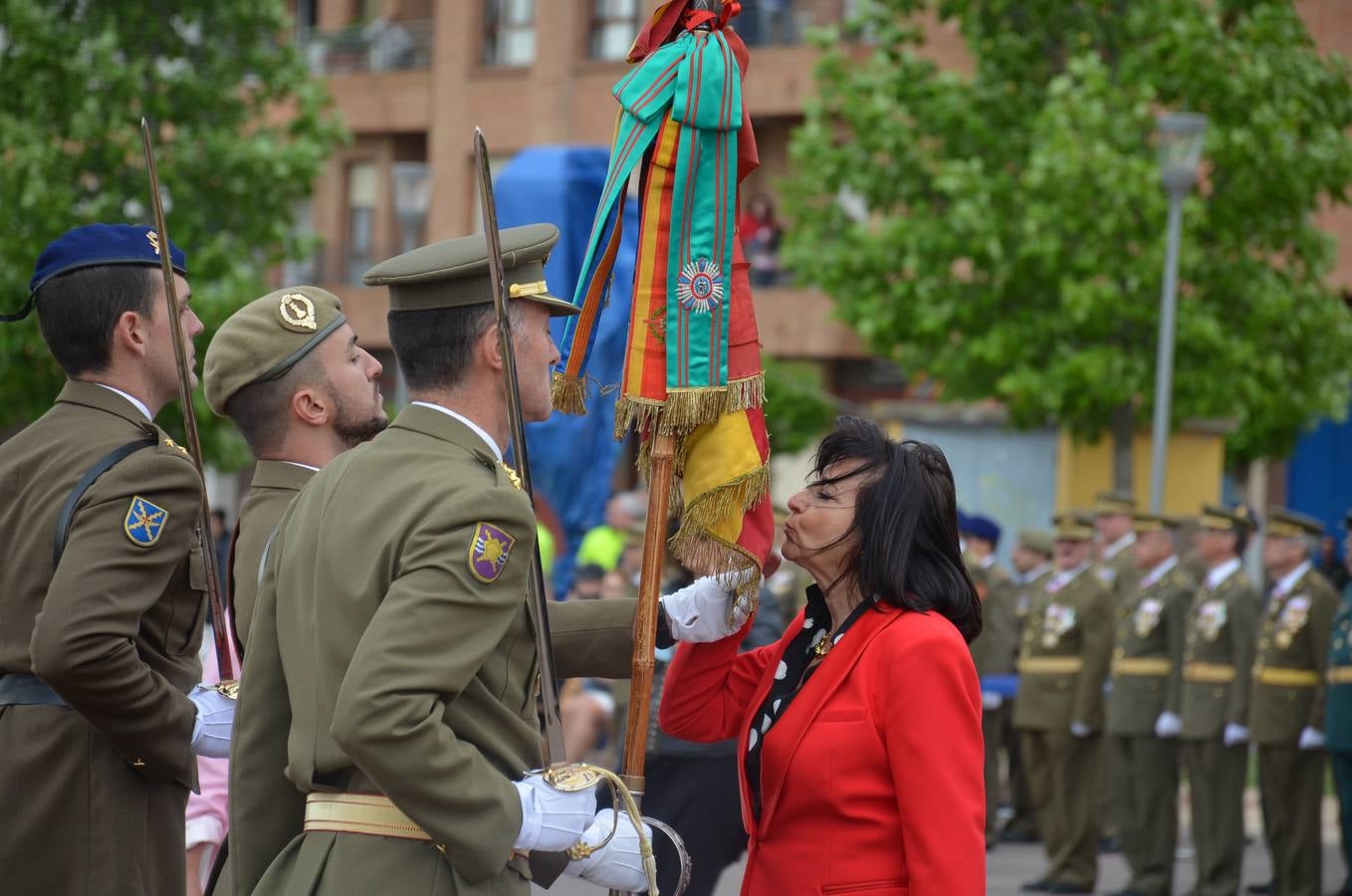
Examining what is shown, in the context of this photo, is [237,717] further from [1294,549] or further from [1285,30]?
[1285,30]

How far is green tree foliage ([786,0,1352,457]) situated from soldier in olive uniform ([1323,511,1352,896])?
7.23m

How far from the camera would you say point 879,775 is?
3.60 m

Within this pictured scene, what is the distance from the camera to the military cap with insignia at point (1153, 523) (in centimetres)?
1204

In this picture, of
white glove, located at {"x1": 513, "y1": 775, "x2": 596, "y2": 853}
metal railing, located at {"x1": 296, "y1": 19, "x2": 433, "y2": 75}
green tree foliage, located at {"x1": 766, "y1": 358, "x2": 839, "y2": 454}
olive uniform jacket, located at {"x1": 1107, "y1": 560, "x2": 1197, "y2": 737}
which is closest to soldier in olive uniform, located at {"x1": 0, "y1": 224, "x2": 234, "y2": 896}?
white glove, located at {"x1": 513, "y1": 775, "x2": 596, "y2": 853}

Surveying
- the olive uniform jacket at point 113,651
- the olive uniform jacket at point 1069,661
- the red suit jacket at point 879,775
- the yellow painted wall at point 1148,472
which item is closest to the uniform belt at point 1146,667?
the olive uniform jacket at point 1069,661

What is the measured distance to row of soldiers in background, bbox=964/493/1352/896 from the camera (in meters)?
10.6

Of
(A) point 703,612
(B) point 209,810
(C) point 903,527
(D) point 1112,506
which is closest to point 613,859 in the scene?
(A) point 703,612

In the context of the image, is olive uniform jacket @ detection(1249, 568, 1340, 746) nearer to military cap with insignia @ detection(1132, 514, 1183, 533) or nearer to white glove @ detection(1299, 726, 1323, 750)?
white glove @ detection(1299, 726, 1323, 750)

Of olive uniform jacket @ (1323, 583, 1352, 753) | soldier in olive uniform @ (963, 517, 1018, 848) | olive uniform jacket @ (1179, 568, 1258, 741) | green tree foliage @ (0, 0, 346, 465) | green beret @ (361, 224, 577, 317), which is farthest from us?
green tree foliage @ (0, 0, 346, 465)

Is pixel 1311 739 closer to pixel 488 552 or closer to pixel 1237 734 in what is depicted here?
pixel 1237 734

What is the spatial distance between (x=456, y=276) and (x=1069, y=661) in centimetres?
963

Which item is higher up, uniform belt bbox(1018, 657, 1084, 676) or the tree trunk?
the tree trunk

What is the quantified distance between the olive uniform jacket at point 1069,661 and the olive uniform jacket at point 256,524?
873 cm

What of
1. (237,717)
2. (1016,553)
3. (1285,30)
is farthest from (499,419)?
(1285,30)
